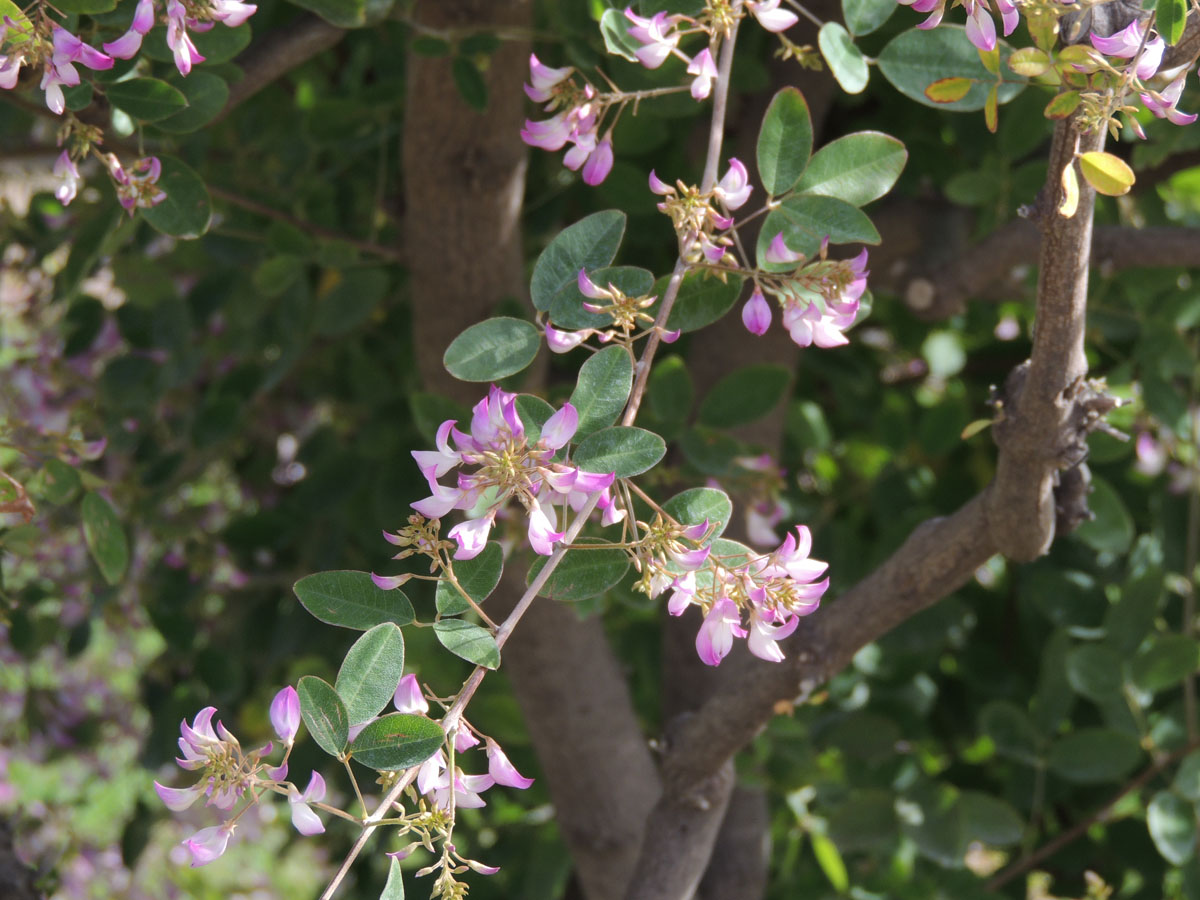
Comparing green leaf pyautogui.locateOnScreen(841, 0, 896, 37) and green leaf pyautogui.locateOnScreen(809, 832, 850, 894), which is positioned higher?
green leaf pyautogui.locateOnScreen(841, 0, 896, 37)

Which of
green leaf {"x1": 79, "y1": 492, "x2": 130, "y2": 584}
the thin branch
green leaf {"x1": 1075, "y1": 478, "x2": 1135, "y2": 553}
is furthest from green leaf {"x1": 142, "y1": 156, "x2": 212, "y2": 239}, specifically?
the thin branch

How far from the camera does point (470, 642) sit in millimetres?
457

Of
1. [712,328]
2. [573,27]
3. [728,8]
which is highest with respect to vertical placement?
[728,8]

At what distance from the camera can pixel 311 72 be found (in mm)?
1279

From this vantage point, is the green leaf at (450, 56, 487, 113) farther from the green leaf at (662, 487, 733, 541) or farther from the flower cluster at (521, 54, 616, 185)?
the green leaf at (662, 487, 733, 541)

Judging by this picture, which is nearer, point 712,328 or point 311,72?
point 712,328

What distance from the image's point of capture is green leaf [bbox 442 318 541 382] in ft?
1.70

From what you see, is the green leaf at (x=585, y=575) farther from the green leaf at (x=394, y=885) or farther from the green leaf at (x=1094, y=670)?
the green leaf at (x=1094, y=670)

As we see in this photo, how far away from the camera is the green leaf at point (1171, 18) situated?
455 millimetres

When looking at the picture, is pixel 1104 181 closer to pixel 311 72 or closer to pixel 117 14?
pixel 117 14

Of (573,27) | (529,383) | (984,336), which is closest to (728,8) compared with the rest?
(573,27)

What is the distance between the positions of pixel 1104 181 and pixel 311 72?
3.36ft

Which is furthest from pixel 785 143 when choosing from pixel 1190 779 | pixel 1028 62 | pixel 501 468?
pixel 1190 779

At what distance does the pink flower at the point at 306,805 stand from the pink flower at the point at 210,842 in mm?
24
